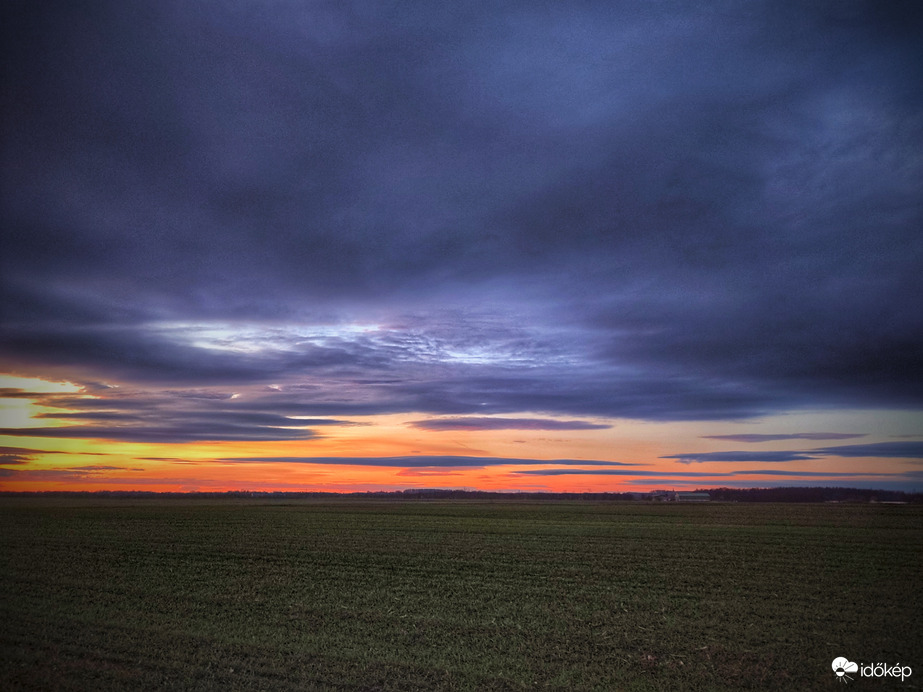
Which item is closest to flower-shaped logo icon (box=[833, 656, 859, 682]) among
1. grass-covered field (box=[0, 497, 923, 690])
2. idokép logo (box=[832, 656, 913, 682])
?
idokép logo (box=[832, 656, 913, 682])

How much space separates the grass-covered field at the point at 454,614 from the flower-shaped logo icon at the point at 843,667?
32cm

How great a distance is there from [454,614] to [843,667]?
9088mm

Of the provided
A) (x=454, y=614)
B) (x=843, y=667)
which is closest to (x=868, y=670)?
(x=843, y=667)

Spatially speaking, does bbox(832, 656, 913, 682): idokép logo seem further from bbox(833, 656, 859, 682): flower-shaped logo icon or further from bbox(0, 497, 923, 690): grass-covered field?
bbox(0, 497, 923, 690): grass-covered field

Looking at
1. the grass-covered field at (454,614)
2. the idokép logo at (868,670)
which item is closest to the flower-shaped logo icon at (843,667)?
the idokép logo at (868,670)

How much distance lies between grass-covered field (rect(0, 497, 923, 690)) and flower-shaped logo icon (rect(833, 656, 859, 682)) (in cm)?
32

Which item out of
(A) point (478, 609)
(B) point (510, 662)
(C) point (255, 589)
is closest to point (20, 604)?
(C) point (255, 589)

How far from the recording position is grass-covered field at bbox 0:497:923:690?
10664 millimetres

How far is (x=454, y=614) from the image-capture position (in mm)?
15070

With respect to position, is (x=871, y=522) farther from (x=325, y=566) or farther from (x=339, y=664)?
(x=339, y=664)

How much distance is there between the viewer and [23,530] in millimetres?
38062

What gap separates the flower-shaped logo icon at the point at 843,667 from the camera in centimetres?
1061

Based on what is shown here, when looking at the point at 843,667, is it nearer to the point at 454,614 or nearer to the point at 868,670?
the point at 868,670

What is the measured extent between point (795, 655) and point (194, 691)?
1241 centimetres
